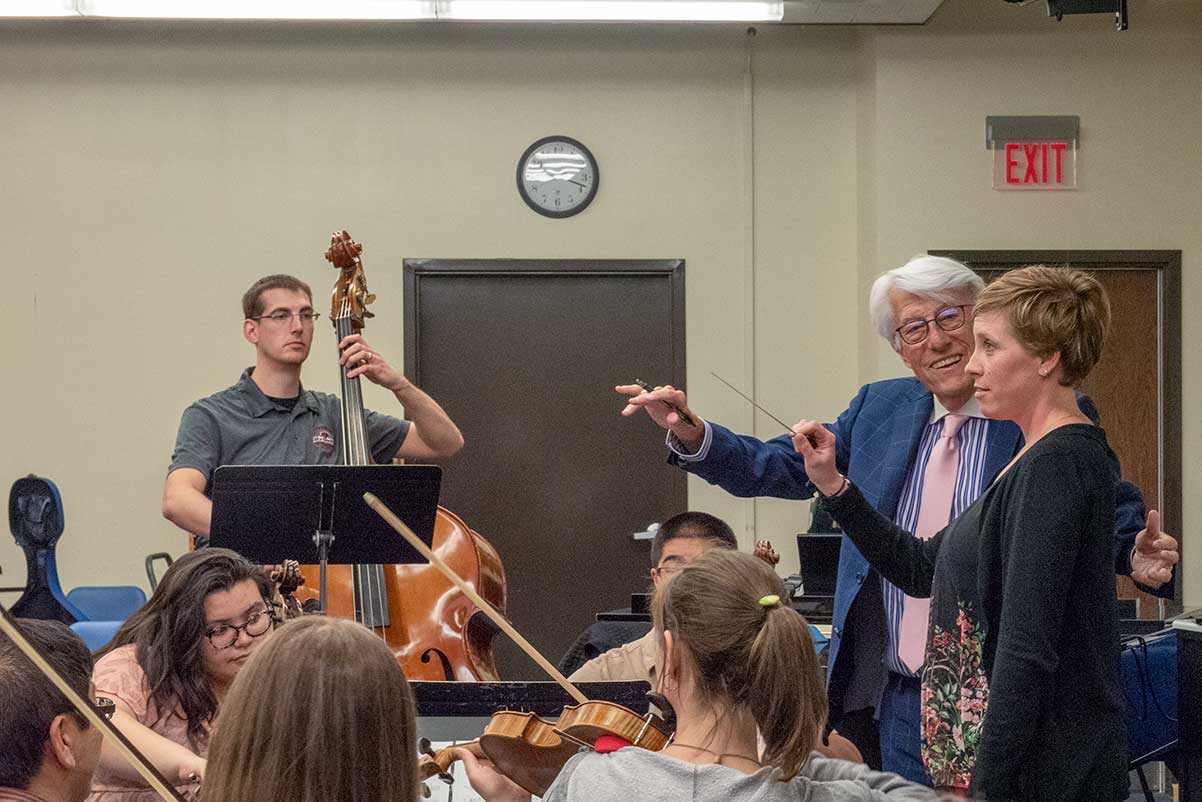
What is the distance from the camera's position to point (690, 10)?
18.2 ft

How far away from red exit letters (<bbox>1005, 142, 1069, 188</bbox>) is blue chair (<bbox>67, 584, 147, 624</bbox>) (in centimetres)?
404

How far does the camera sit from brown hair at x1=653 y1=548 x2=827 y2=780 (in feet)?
5.06

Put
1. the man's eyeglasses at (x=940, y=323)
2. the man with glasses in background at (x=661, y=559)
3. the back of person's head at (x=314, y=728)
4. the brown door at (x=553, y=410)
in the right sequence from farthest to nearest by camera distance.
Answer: the brown door at (x=553, y=410) < the man with glasses in background at (x=661, y=559) < the man's eyeglasses at (x=940, y=323) < the back of person's head at (x=314, y=728)

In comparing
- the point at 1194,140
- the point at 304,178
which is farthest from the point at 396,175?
the point at 1194,140

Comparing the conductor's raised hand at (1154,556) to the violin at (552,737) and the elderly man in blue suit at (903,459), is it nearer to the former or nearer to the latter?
the elderly man in blue suit at (903,459)

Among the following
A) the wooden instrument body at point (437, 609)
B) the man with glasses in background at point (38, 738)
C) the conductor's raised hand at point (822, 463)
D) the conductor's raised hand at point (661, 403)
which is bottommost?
the wooden instrument body at point (437, 609)

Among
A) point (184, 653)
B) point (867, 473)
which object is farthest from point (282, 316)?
point (867, 473)

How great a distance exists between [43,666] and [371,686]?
0.37 m

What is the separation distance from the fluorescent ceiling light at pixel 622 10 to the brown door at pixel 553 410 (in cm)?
104

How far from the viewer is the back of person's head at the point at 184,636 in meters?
2.15

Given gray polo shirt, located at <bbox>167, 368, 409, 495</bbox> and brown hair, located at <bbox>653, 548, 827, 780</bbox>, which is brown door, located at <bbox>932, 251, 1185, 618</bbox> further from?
brown hair, located at <bbox>653, 548, 827, 780</bbox>

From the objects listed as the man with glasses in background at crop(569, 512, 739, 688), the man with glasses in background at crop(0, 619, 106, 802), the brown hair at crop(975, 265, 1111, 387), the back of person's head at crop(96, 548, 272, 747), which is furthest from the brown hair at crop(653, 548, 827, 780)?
the man with glasses in background at crop(569, 512, 739, 688)

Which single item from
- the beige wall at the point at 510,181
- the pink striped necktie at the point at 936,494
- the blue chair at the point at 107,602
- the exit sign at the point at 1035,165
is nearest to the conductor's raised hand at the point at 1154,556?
the pink striped necktie at the point at 936,494

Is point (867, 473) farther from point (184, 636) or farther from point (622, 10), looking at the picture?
point (622, 10)
